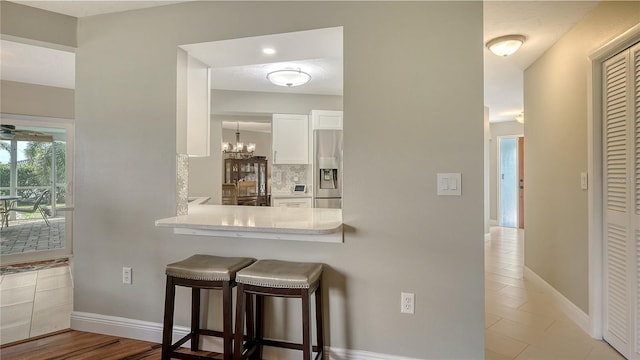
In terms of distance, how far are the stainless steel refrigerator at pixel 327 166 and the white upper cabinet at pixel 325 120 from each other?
6 centimetres

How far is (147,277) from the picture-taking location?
7.63 feet

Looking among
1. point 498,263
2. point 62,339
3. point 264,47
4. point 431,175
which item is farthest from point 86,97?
point 498,263

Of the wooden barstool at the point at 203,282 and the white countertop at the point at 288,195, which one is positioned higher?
the white countertop at the point at 288,195

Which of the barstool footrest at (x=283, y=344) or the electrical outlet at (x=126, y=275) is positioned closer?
the barstool footrest at (x=283, y=344)

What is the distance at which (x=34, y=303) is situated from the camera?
298 centimetres

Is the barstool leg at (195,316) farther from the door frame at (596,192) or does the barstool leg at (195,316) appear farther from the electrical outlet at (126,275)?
the door frame at (596,192)

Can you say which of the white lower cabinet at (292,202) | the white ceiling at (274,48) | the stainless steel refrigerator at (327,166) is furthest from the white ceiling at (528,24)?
the white lower cabinet at (292,202)

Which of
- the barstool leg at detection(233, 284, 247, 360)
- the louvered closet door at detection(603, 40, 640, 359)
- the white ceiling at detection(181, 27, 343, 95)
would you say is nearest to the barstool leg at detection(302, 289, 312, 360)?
the barstool leg at detection(233, 284, 247, 360)

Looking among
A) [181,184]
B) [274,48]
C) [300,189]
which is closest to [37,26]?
[181,184]

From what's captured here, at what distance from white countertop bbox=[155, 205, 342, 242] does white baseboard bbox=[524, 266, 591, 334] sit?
2118 mm

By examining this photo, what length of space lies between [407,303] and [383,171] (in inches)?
31.7

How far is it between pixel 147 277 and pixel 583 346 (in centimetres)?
316

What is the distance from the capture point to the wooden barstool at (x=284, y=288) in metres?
1.68

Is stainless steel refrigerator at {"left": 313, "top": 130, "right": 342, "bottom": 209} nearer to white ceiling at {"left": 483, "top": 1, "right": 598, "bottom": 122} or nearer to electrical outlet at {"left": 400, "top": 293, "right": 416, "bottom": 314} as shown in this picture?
white ceiling at {"left": 483, "top": 1, "right": 598, "bottom": 122}
